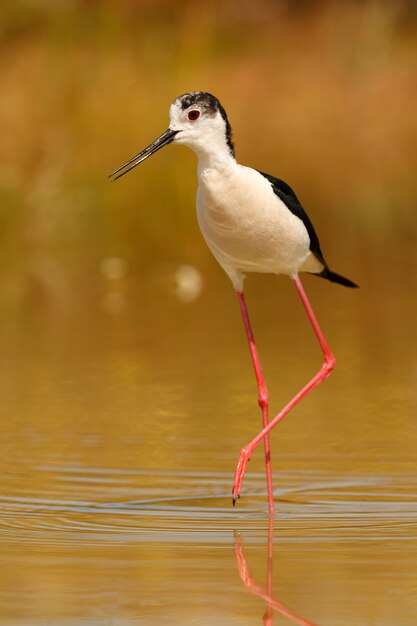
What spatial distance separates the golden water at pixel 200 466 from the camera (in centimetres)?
424

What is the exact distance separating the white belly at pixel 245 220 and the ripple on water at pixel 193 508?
0.74 meters

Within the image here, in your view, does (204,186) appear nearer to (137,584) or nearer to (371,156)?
(137,584)

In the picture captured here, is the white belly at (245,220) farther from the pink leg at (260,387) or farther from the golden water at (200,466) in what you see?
the golden water at (200,466)

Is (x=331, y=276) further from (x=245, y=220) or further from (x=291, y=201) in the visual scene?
(x=245, y=220)

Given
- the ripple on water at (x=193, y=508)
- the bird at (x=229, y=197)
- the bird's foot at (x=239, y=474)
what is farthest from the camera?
the bird at (x=229, y=197)

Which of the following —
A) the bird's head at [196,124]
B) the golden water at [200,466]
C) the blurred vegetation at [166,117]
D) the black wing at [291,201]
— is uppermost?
the bird's head at [196,124]

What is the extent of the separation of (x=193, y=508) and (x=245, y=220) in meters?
0.93

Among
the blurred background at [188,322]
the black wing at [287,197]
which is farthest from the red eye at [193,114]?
the blurred background at [188,322]

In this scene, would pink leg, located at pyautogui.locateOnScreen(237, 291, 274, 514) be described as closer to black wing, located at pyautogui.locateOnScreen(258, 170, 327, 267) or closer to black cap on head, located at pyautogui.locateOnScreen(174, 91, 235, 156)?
black wing, located at pyautogui.locateOnScreen(258, 170, 327, 267)

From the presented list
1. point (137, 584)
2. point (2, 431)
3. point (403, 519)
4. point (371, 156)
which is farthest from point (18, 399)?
point (371, 156)

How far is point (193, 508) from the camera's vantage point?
5.41 meters

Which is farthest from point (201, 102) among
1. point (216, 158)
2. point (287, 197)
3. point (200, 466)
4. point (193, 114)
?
point (200, 466)

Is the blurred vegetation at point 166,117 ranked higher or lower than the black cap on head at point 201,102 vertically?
lower

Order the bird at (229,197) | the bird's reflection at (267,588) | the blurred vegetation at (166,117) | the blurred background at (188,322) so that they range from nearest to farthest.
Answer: the bird's reflection at (267,588), the blurred background at (188,322), the bird at (229,197), the blurred vegetation at (166,117)
